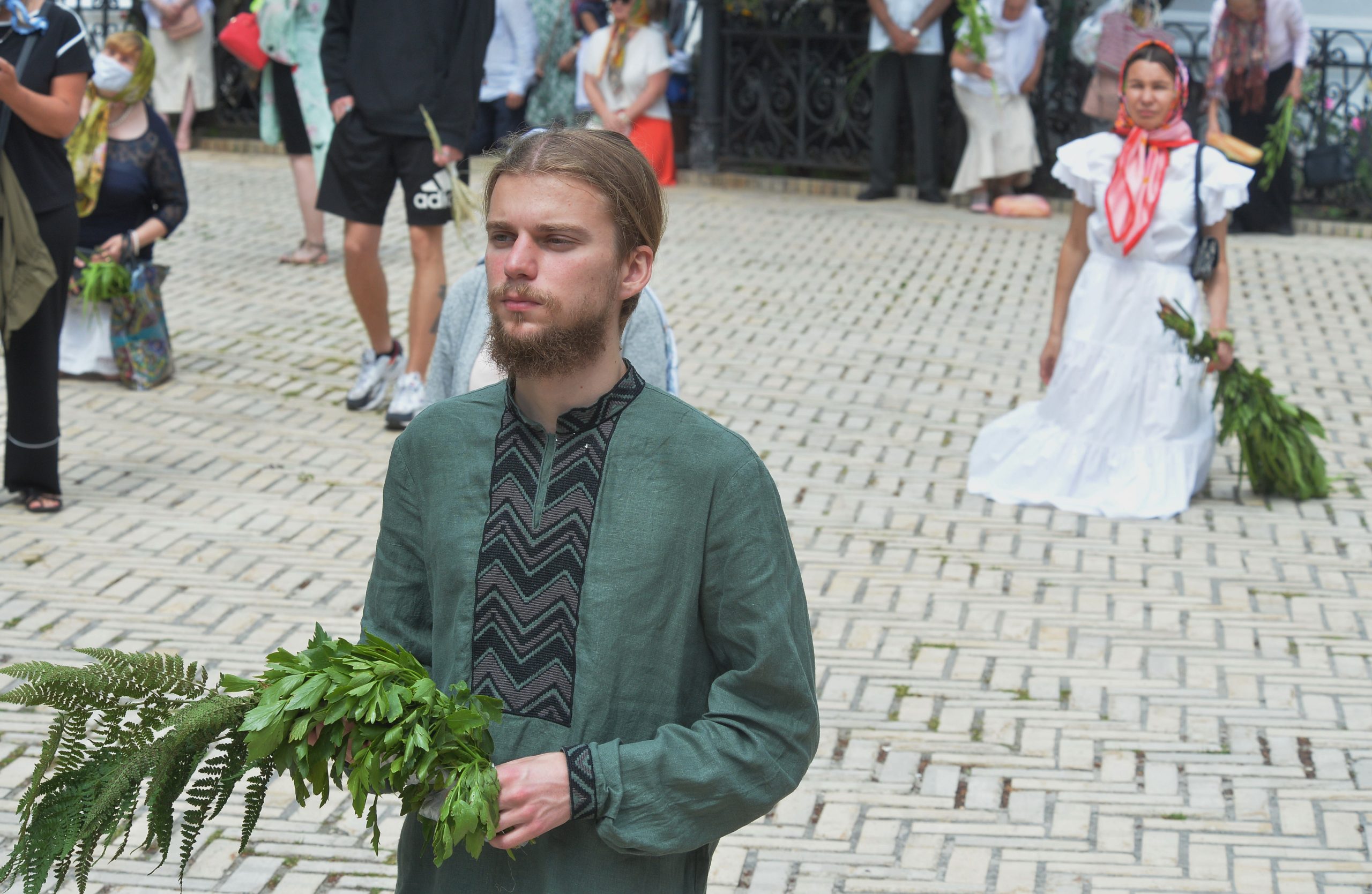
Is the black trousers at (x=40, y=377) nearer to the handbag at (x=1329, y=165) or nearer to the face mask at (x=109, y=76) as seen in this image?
the face mask at (x=109, y=76)

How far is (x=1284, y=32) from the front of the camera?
12.5 meters

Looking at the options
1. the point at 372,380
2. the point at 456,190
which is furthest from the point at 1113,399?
the point at 372,380

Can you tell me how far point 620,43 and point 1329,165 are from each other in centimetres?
594

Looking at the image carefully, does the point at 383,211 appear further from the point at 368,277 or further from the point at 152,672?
the point at 152,672

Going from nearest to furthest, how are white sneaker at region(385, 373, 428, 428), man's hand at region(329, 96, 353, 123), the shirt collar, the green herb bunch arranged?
the shirt collar, man's hand at region(329, 96, 353, 123), white sneaker at region(385, 373, 428, 428), the green herb bunch

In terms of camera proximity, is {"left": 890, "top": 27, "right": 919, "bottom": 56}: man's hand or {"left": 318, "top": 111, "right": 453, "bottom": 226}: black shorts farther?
{"left": 890, "top": 27, "right": 919, "bottom": 56}: man's hand

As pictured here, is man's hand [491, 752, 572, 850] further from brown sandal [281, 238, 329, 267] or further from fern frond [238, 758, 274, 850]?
brown sandal [281, 238, 329, 267]

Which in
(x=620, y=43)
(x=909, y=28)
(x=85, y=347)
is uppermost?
(x=909, y=28)

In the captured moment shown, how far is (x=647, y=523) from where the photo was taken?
7.23 feet

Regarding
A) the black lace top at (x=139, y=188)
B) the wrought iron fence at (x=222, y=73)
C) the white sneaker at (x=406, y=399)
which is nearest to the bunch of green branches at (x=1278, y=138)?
the white sneaker at (x=406, y=399)

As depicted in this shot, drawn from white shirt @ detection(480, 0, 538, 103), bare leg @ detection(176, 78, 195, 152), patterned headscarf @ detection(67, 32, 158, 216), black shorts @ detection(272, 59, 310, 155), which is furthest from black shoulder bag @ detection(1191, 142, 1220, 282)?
bare leg @ detection(176, 78, 195, 152)

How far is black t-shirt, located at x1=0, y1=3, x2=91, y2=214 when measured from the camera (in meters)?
6.16

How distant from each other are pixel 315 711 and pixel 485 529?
13.1 inches

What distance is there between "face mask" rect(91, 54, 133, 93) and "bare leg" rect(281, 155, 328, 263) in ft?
9.02
